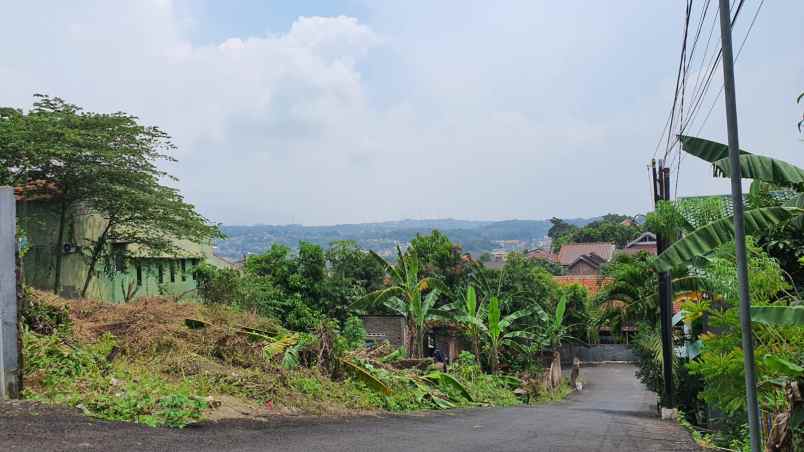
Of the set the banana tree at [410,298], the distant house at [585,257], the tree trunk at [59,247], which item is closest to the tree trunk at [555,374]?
the banana tree at [410,298]

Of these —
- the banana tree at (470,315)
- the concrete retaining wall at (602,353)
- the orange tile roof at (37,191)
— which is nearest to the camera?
the orange tile roof at (37,191)

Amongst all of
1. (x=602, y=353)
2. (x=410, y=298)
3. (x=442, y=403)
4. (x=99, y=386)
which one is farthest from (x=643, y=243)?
(x=99, y=386)

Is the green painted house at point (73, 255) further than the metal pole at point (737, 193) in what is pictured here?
Yes

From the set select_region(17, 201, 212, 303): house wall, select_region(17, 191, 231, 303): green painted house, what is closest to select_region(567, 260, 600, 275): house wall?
select_region(17, 191, 231, 303): green painted house

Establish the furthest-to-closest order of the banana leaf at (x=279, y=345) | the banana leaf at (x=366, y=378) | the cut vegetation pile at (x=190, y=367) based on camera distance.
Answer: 1. the banana leaf at (x=366, y=378)
2. the banana leaf at (x=279, y=345)
3. the cut vegetation pile at (x=190, y=367)

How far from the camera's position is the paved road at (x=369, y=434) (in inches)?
293

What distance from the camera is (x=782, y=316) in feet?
24.3

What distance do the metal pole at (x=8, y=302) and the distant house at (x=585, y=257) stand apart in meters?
73.8

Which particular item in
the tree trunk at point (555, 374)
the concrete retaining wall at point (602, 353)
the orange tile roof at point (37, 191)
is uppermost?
the orange tile roof at point (37, 191)

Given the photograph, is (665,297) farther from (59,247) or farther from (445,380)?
(59,247)

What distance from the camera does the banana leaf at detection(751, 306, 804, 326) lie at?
7.38 m

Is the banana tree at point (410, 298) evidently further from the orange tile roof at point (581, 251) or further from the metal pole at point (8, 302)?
the orange tile roof at point (581, 251)

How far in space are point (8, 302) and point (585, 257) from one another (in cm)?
7958

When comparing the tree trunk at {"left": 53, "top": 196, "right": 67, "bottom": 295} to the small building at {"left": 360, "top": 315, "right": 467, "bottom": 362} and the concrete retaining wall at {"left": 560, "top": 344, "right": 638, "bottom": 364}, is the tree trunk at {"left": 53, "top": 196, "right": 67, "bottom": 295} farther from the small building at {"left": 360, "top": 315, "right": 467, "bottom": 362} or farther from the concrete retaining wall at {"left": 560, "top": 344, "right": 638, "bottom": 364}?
the concrete retaining wall at {"left": 560, "top": 344, "right": 638, "bottom": 364}
